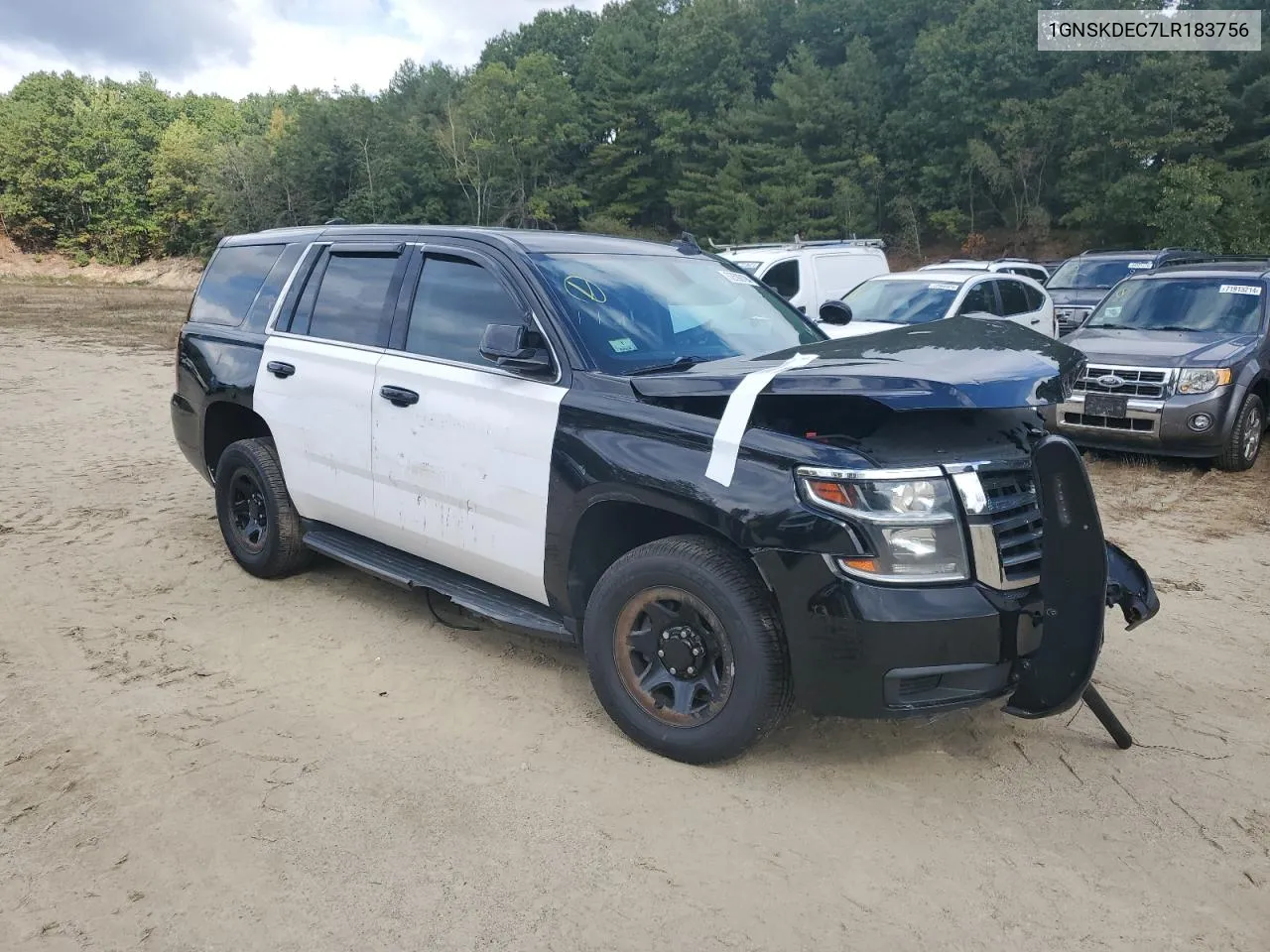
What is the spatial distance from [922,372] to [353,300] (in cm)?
298

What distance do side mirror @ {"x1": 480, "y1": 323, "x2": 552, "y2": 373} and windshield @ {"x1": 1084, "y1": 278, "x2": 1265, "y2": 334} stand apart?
26.2 feet

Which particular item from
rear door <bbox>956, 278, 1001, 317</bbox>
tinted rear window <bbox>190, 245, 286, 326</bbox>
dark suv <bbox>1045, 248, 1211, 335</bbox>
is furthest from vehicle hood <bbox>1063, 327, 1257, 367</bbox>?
dark suv <bbox>1045, 248, 1211, 335</bbox>

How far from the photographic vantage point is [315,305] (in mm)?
5113

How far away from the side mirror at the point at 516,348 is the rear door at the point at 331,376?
0.99 metres

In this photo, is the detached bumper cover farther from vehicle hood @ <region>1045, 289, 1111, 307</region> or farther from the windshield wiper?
vehicle hood @ <region>1045, 289, 1111, 307</region>

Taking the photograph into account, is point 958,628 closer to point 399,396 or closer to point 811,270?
point 399,396

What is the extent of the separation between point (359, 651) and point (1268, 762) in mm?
3829

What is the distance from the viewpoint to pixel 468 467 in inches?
164

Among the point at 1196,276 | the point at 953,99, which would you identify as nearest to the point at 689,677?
the point at 1196,276

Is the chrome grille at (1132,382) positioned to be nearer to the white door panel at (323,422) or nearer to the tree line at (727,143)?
the white door panel at (323,422)

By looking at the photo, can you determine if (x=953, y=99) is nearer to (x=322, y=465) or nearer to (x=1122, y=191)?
(x=1122, y=191)

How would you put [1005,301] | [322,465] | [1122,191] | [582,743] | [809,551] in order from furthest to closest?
[1122,191], [1005,301], [322,465], [582,743], [809,551]

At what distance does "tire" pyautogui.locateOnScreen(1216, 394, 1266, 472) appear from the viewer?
334 inches

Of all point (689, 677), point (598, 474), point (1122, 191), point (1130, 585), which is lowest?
point (689, 677)
